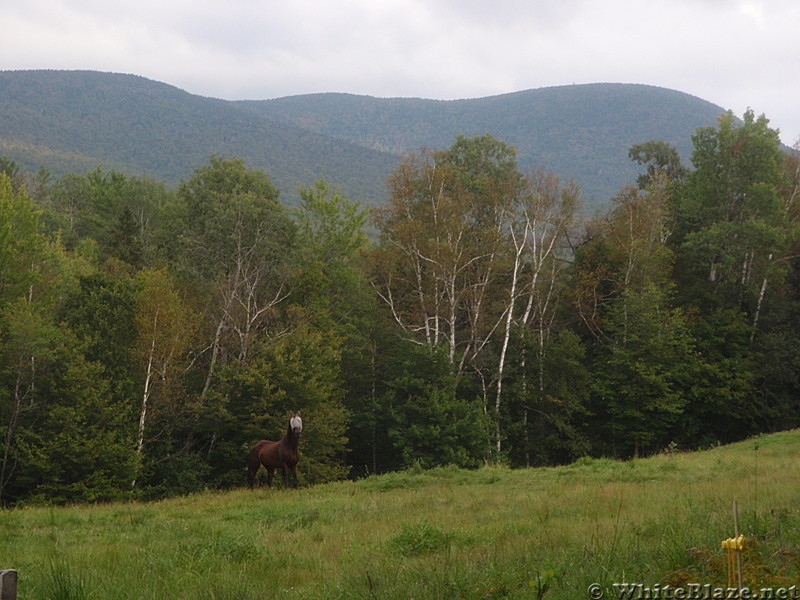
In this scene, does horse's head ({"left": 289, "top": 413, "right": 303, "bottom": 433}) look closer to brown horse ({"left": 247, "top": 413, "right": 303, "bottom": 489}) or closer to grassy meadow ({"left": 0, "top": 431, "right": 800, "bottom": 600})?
brown horse ({"left": 247, "top": 413, "right": 303, "bottom": 489})

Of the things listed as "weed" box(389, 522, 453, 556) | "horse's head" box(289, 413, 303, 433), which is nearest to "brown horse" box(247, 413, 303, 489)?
"horse's head" box(289, 413, 303, 433)

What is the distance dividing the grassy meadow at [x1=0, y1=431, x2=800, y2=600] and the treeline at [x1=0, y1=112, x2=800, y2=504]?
15329mm

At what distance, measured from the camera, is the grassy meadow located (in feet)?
20.7

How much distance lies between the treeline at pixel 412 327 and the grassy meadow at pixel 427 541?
15329mm

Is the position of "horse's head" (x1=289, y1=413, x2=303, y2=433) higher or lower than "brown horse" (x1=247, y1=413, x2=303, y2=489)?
higher

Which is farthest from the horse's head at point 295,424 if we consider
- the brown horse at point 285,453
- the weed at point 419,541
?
the weed at point 419,541

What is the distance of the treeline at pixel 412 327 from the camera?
1251 inches

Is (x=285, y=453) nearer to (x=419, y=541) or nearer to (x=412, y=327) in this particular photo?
(x=419, y=541)

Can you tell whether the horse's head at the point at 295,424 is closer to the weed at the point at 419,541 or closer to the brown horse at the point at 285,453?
the brown horse at the point at 285,453

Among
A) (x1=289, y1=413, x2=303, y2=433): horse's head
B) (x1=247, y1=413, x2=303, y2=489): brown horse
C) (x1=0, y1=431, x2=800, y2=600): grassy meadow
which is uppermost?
(x1=0, y1=431, x2=800, y2=600): grassy meadow

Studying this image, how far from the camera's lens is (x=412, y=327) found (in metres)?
38.5

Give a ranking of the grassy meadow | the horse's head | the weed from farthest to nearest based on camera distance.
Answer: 1. the horse's head
2. the weed
3. the grassy meadow

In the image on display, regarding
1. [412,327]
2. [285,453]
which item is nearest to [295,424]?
[285,453]

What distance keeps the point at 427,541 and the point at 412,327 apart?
29.3m
